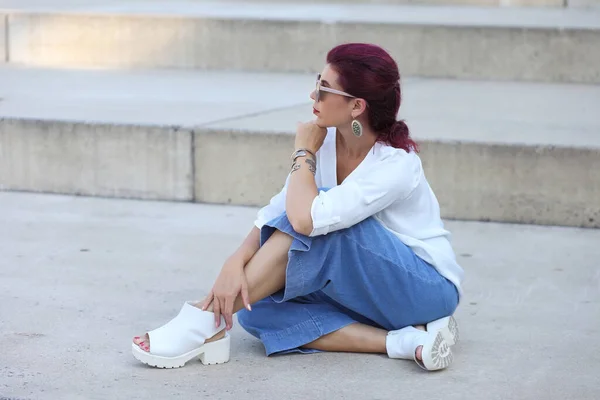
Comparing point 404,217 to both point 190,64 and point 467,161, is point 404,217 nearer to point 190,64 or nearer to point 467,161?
point 467,161

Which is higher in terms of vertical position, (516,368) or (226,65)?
(226,65)

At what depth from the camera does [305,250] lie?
8.42 feet

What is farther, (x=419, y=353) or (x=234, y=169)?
(x=234, y=169)

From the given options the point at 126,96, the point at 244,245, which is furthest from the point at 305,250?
the point at 126,96

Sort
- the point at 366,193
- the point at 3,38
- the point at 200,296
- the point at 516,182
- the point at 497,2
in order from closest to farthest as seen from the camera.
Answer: the point at 366,193
the point at 200,296
the point at 516,182
the point at 3,38
the point at 497,2

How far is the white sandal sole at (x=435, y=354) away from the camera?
258 cm

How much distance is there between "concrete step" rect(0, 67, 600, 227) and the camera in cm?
407

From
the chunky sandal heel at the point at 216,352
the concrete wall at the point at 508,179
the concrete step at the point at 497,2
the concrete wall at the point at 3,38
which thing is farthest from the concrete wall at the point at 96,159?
the concrete step at the point at 497,2

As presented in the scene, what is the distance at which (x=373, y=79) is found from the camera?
2.62m

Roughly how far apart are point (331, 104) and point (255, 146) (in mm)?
1647

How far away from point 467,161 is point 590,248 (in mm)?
583

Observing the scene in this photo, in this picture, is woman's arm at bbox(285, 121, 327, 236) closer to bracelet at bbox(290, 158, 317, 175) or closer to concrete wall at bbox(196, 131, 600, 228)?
bracelet at bbox(290, 158, 317, 175)

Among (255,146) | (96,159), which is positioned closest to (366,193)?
(255,146)

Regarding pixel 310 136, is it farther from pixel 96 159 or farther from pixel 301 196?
pixel 96 159
